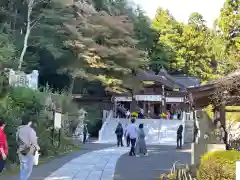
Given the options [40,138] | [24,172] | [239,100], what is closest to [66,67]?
[40,138]

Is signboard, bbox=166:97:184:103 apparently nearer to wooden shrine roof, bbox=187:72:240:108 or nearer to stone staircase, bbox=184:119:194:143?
A: stone staircase, bbox=184:119:194:143

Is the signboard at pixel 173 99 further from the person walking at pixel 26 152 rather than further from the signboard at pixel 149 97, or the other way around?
the person walking at pixel 26 152

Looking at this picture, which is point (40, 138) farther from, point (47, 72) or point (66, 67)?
point (47, 72)

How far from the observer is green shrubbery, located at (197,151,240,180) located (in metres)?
7.74

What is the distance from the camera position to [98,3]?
39219 mm

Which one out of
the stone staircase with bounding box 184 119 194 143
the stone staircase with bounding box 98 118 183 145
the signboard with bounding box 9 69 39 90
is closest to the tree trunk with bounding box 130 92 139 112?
the stone staircase with bounding box 98 118 183 145

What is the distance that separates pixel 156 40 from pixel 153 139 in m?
19.5

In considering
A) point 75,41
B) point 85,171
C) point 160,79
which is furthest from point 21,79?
point 160,79

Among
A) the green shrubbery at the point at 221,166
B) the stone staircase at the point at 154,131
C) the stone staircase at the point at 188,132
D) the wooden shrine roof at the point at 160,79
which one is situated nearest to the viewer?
the green shrubbery at the point at 221,166

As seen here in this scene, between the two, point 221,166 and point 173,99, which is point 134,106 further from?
point 221,166

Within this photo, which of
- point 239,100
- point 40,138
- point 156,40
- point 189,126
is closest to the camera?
point 239,100

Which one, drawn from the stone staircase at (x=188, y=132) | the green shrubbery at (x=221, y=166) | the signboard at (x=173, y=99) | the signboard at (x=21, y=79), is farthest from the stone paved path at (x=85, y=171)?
the signboard at (x=173, y=99)

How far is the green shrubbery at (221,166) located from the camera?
7738mm

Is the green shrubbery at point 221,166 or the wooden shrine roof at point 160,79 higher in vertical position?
the wooden shrine roof at point 160,79
